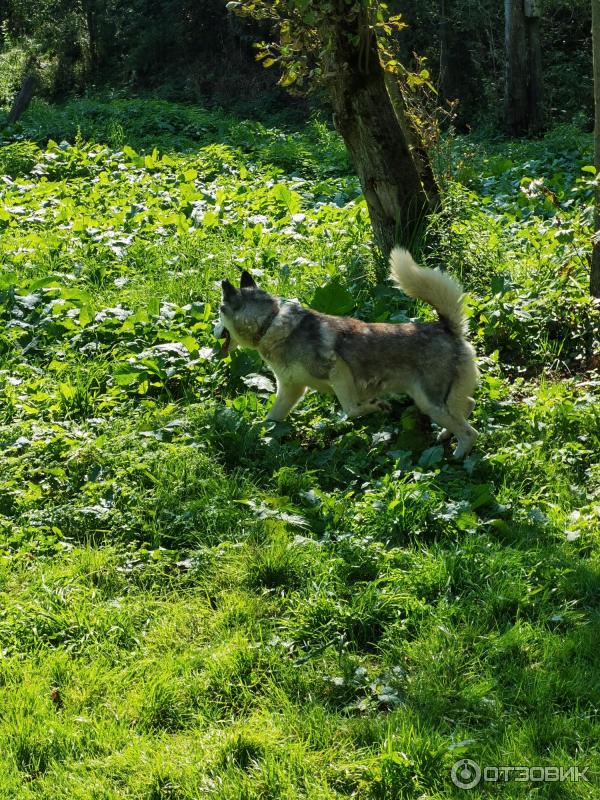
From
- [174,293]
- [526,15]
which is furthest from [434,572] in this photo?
[526,15]

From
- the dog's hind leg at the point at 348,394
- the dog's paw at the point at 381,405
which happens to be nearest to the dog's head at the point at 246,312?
the dog's hind leg at the point at 348,394

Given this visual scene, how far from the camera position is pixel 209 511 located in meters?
5.45

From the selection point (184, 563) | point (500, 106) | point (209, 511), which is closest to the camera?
point (184, 563)

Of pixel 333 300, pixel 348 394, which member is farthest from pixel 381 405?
pixel 333 300

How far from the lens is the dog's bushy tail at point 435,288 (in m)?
6.11

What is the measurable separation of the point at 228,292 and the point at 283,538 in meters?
2.29

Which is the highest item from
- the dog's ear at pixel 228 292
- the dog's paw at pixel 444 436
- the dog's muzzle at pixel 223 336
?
the dog's ear at pixel 228 292

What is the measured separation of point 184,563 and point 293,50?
5517mm

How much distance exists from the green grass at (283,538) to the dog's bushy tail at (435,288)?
2.05ft

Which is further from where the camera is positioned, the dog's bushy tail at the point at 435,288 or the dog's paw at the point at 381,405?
the dog's paw at the point at 381,405

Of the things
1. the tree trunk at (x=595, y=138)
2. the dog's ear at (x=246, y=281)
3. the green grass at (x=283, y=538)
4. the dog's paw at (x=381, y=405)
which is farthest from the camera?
the tree trunk at (x=595, y=138)

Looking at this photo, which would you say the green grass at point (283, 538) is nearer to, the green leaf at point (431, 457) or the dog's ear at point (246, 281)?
the green leaf at point (431, 457)

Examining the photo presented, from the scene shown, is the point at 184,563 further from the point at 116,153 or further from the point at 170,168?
the point at 116,153

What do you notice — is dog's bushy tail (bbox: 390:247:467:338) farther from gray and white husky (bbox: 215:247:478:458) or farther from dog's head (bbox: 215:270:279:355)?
dog's head (bbox: 215:270:279:355)
